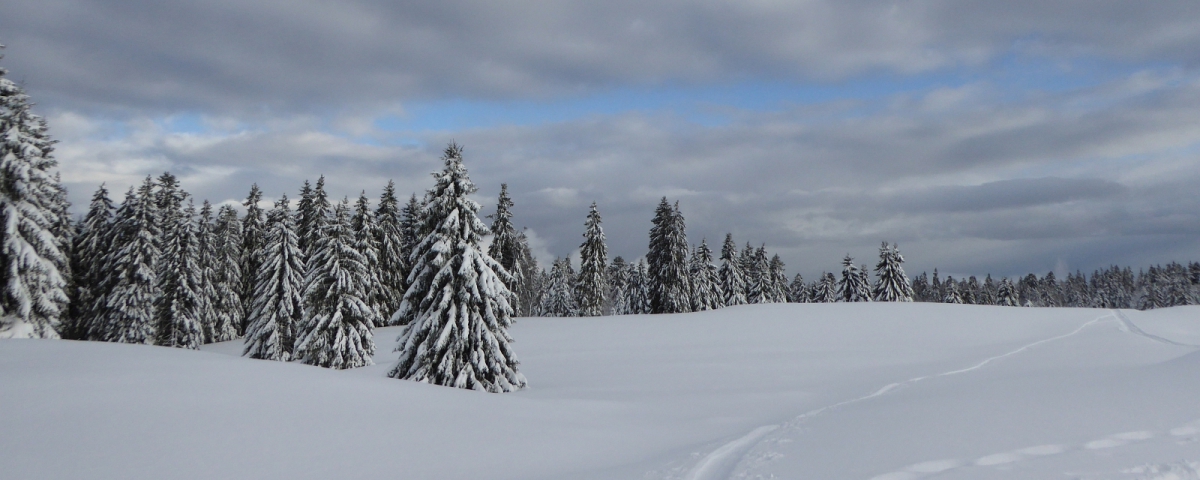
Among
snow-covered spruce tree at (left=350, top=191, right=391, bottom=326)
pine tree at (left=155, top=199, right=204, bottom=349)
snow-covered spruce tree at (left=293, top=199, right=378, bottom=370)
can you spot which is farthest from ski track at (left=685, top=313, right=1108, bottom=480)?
pine tree at (left=155, top=199, right=204, bottom=349)

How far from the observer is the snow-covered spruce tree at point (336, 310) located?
100ft

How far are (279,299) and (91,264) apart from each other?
677 inches

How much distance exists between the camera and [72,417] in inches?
340

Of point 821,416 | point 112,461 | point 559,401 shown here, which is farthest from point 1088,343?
point 112,461

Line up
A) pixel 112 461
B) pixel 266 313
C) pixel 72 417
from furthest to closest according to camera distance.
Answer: pixel 266 313
pixel 72 417
pixel 112 461

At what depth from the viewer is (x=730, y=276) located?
2904 inches

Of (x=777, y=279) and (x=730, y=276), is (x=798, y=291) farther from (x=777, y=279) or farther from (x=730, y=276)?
(x=730, y=276)

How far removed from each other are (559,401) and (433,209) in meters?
8.98

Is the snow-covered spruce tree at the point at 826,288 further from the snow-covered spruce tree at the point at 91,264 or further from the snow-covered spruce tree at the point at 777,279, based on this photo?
the snow-covered spruce tree at the point at 91,264

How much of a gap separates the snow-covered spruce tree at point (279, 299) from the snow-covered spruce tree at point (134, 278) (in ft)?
24.4

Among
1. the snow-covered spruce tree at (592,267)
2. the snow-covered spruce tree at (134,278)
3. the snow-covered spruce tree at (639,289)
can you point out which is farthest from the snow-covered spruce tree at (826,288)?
the snow-covered spruce tree at (134,278)

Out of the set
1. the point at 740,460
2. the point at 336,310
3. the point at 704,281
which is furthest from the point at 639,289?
the point at 740,460

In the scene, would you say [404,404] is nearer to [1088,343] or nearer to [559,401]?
[559,401]

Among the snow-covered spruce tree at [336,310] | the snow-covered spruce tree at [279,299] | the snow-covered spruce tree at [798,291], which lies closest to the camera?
the snow-covered spruce tree at [336,310]
